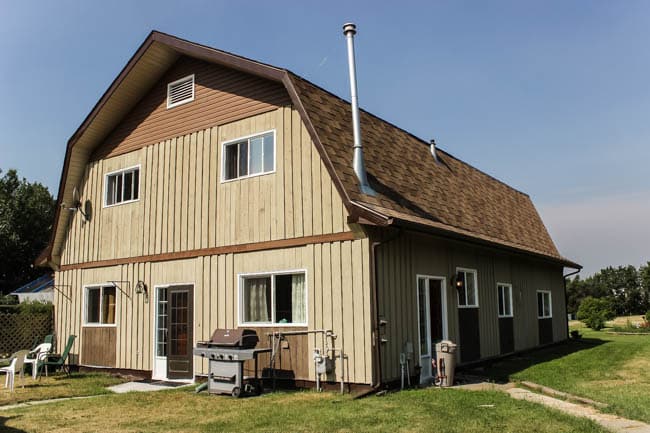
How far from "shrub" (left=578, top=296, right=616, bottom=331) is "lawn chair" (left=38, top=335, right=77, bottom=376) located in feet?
87.9

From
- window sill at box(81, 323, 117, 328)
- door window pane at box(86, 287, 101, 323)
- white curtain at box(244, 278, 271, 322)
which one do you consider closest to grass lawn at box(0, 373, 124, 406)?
window sill at box(81, 323, 117, 328)

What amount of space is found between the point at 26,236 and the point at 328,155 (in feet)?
108

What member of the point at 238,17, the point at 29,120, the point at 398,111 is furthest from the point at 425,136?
the point at 29,120

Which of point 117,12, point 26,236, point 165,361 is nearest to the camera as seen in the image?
point 117,12

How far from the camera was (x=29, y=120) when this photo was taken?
16906 millimetres

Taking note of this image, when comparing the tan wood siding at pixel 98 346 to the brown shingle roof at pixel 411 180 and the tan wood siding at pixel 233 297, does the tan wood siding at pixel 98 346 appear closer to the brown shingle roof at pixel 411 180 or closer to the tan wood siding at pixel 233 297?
the tan wood siding at pixel 233 297

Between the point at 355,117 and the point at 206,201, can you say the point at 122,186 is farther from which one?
the point at 355,117

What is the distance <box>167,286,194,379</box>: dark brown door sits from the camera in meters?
12.1

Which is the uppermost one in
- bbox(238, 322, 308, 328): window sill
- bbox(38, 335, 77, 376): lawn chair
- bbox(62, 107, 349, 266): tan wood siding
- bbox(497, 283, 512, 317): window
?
bbox(62, 107, 349, 266): tan wood siding

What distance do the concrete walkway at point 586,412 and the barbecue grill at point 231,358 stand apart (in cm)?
436

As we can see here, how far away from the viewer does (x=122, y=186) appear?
14.5 m

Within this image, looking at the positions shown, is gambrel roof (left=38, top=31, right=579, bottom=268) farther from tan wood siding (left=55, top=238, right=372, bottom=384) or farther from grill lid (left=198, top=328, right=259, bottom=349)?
grill lid (left=198, top=328, right=259, bottom=349)

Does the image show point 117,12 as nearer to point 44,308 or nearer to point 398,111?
point 398,111

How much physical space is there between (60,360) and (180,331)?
371 cm
